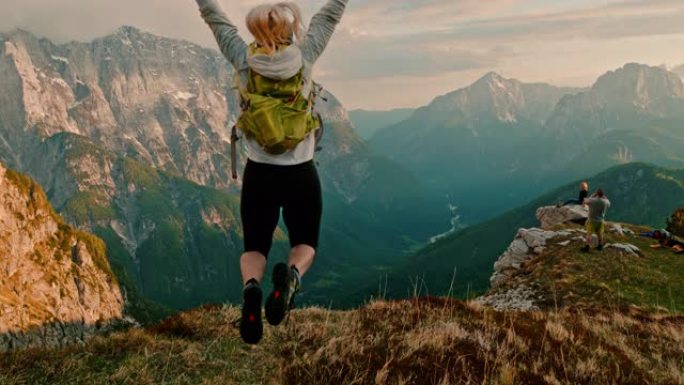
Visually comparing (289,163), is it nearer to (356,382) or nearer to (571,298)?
(356,382)

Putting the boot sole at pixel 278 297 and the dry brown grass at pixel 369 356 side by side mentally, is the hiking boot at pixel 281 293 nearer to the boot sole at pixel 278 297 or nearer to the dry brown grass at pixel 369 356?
the boot sole at pixel 278 297

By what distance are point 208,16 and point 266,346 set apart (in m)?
4.74

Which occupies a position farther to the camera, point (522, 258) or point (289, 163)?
point (522, 258)

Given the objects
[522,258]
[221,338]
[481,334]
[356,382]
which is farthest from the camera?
[522,258]

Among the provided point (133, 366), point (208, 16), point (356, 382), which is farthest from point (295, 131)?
point (133, 366)

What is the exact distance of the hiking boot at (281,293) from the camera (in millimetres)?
5176

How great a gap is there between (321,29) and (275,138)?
1701 mm

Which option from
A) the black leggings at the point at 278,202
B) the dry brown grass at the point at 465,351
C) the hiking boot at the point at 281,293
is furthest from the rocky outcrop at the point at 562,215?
the hiking boot at the point at 281,293

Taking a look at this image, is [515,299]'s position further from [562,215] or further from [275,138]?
[562,215]

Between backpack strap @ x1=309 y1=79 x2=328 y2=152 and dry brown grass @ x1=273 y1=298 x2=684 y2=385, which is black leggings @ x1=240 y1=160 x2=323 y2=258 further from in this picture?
dry brown grass @ x1=273 y1=298 x2=684 y2=385

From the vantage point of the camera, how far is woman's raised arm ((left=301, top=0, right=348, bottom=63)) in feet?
19.2

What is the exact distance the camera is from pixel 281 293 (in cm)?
533

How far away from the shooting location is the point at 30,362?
6.14 meters

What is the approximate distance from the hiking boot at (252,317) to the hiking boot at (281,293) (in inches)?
5.4
